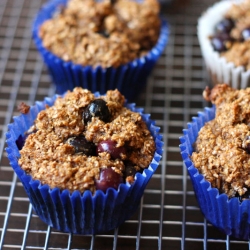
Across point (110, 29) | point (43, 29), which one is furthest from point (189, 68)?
point (43, 29)

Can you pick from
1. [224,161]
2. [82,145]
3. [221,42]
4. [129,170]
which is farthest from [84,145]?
[221,42]

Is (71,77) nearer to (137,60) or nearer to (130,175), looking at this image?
(137,60)

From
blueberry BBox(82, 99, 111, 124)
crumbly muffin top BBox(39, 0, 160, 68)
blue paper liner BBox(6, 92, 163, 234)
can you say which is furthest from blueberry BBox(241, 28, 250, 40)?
blueberry BBox(82, 99, 111, 124)

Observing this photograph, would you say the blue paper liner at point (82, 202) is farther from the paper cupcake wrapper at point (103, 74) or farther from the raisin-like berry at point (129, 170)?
the paper cupcake wrapper at point (103, 74)

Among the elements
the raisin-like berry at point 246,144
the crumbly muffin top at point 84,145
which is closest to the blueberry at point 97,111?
the crumbly muffin top at point 84,145

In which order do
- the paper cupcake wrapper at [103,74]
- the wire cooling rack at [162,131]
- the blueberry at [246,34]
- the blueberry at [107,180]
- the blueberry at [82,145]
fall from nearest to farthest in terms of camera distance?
A: the blueberry at [107,180], the blueberry at [82,145], the wire cooling rack at [162,131], the paper cupcake wrapper at [103,74], the blueberry at [246,34]

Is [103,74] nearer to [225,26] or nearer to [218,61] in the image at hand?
[218,61]

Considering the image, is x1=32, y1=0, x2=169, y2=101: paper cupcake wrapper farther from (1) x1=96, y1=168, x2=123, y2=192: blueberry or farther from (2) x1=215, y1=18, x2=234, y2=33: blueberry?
(1) x1=96, y1=168, x2=123, y2=192: blueberry

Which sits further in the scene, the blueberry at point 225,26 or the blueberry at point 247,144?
the blueberry at point 225,26
